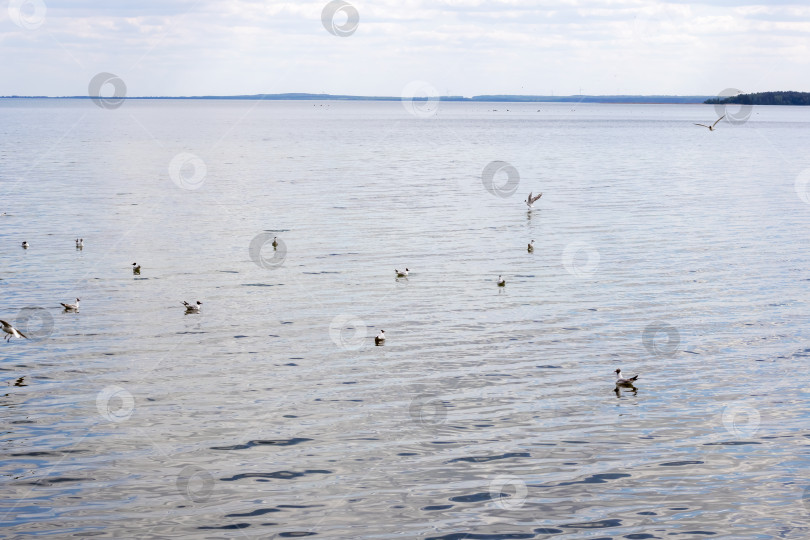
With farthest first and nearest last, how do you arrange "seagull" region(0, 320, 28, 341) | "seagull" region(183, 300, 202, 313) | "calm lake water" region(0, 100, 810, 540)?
"seagull" region(183, 300, 202, 313)
"seagull" region(0, 320, 28, 341)
"calm lake water" region(0, 100, 810, 540)

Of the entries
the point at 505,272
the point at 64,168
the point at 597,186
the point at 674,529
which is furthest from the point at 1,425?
the point at 64,168

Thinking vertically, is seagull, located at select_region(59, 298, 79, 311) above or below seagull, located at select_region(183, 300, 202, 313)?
above

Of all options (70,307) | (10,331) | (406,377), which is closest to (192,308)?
(70,307)

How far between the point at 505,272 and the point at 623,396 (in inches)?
566

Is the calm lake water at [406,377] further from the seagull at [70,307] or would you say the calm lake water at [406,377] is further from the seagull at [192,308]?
the seagull at [192,308]

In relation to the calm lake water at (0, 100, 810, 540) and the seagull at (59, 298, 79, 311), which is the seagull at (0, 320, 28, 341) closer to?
the calm lake water at (0, 100, 810, 540)

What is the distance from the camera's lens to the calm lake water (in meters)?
14.2

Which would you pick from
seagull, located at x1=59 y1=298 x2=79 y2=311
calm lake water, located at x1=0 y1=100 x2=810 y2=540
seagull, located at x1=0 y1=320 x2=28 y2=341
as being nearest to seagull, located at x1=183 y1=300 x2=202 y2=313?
calm lake water, located at x1=0 y1=100 x2=810 y2=540

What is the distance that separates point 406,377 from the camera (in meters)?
20.7

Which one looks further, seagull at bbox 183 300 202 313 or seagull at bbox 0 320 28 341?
seagull at bbox 183 300 202 313

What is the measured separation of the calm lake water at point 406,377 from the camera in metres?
14.2

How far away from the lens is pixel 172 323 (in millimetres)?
25688

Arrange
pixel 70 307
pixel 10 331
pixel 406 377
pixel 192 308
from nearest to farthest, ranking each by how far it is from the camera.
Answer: pixel 406 377, pixel 10 331, pixel 192 308, pixel 70 307

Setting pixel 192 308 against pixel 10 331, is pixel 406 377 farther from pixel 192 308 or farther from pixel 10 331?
pixel 10 331
